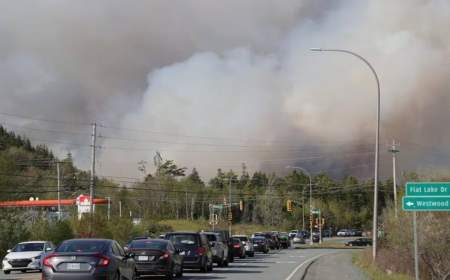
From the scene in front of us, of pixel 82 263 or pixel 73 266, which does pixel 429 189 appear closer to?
pixel 82 263

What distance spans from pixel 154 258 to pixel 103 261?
6907 mm

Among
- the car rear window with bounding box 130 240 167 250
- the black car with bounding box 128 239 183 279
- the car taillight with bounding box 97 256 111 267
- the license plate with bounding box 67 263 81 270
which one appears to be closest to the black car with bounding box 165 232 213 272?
the car rear window with bounding box 130 240 167 250

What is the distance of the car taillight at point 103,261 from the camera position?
18850mm

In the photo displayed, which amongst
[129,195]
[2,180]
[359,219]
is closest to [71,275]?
[2,180]

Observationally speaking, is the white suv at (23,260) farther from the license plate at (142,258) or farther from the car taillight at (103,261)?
the car taillight at (103,261)

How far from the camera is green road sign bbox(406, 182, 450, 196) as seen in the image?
20781 mm

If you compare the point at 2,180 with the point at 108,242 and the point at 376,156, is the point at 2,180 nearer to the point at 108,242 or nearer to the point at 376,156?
the point at 376,156

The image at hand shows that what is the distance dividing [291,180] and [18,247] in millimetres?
161637

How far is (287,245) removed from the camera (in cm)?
8525

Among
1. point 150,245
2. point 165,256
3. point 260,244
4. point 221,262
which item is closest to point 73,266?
point 165,256

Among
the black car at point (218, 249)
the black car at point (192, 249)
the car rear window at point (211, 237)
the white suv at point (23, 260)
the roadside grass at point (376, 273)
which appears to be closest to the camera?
the roadside grass at point (376, 273)

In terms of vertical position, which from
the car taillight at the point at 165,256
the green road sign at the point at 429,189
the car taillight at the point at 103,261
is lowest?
the car taillight at the point at 165,256

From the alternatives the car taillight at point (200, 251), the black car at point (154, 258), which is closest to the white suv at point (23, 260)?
the car taillight at point (200, 251)

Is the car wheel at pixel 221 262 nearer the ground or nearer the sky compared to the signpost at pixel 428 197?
nearer the ground
